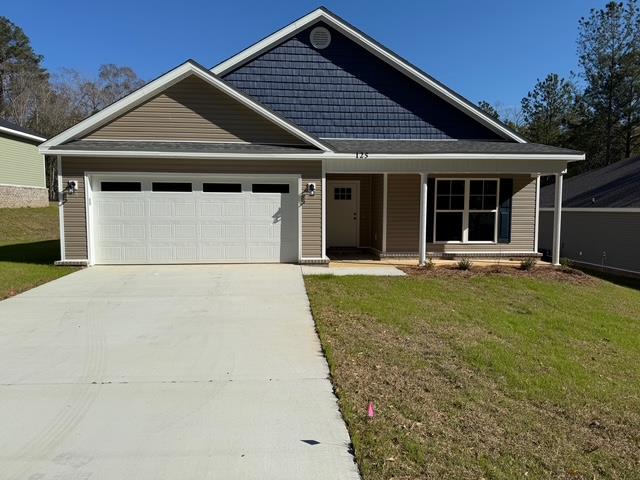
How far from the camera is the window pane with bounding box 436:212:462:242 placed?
43.4 ft

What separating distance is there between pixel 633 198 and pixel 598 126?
2061 cm

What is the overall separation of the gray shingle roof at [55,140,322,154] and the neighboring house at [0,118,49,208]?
47.2 feet

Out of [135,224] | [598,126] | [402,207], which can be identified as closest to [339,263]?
[402,207]

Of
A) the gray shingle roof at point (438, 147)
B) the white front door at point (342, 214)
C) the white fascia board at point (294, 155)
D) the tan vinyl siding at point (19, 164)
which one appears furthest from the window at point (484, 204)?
the tan vinyl siding at point (19, 164)

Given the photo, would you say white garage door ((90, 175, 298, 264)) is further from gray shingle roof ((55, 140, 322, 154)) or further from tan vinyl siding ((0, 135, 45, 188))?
tan vinyl siding ((0, 135, 45, 188))

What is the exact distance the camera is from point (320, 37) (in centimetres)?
1362

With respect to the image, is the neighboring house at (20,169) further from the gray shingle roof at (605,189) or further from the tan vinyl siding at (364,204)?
the gray shingle roof at (605,189)

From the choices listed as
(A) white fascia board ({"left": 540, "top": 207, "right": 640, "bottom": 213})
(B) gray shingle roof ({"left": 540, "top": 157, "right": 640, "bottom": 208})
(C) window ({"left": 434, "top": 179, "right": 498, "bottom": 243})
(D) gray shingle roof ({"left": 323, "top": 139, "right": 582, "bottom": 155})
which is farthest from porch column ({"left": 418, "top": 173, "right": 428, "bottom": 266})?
(B) gray shingle roof ({"left": 540, "top": 157, "right": 640, "bottom": 208})

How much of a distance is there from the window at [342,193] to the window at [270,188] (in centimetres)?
340

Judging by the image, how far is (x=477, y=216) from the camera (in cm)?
1327

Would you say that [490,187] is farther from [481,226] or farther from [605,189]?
[605,189]

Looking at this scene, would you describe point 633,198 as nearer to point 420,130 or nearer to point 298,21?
point 420,130

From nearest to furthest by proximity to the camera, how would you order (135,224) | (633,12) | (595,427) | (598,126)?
1. (595,427)
2. (135,224)
3. (633,12)
4. (598,126)

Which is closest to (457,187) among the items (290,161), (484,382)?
(290,161)
